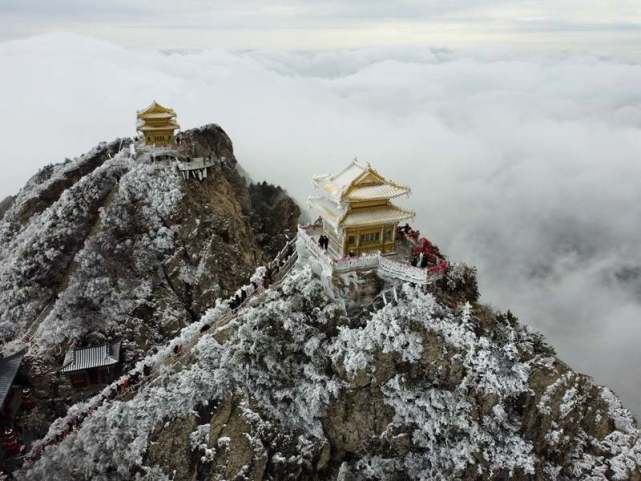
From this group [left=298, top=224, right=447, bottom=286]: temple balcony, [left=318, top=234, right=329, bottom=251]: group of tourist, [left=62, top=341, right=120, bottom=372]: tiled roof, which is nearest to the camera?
[left=298, top=224, right=447, bottom=286]: temple balcony

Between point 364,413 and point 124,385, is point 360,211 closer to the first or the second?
point 364,413

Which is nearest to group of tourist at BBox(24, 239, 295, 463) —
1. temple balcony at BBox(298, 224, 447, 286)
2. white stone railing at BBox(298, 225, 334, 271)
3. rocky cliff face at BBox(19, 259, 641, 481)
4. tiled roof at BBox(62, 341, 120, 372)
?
rocky cliff face at BBox(19, 259, 641, 481)

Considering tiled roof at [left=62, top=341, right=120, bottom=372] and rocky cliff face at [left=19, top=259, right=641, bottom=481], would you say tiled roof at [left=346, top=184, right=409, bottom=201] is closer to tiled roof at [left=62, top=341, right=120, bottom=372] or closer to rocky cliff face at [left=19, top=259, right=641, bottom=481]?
rocky cliff face at [left=19, top=259, right=641, bottom=481]

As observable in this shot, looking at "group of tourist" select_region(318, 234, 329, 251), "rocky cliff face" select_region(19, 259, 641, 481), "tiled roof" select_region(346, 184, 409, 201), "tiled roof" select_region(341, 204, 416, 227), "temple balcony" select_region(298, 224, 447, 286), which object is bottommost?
"rocky cliff face" select_region(19, 259, 641, 481)

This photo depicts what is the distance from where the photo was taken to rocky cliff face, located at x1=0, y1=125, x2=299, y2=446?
132ft

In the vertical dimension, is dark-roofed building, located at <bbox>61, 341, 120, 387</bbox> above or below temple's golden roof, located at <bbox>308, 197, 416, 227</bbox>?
below

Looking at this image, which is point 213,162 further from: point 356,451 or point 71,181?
point 356,451

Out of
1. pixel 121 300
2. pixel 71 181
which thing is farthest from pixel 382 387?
pixel 71 181

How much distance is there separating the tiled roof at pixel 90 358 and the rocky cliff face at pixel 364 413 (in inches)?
330

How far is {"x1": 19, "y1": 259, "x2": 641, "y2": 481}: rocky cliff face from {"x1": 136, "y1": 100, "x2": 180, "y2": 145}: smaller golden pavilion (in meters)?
35.6

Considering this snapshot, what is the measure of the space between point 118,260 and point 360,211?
27.1 m

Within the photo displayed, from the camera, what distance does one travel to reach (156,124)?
54.7m

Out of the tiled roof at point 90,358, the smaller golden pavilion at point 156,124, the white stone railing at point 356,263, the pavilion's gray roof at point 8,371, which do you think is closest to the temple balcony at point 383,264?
the white stone railing at point 356,263

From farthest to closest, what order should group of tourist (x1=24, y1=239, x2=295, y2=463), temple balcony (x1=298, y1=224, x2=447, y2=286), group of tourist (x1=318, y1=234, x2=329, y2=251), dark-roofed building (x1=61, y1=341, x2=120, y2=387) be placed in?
dark-roofed building (x1=61, y1=341, x2=120, y2=387)
group of tourist (x1=318, y1=234, x2=329, y2=251)
group of tourist (x1=24, y1=239, x2=295, y2=463)
temple balcony (x1=298, y1=224, x2=447, y2=286)
